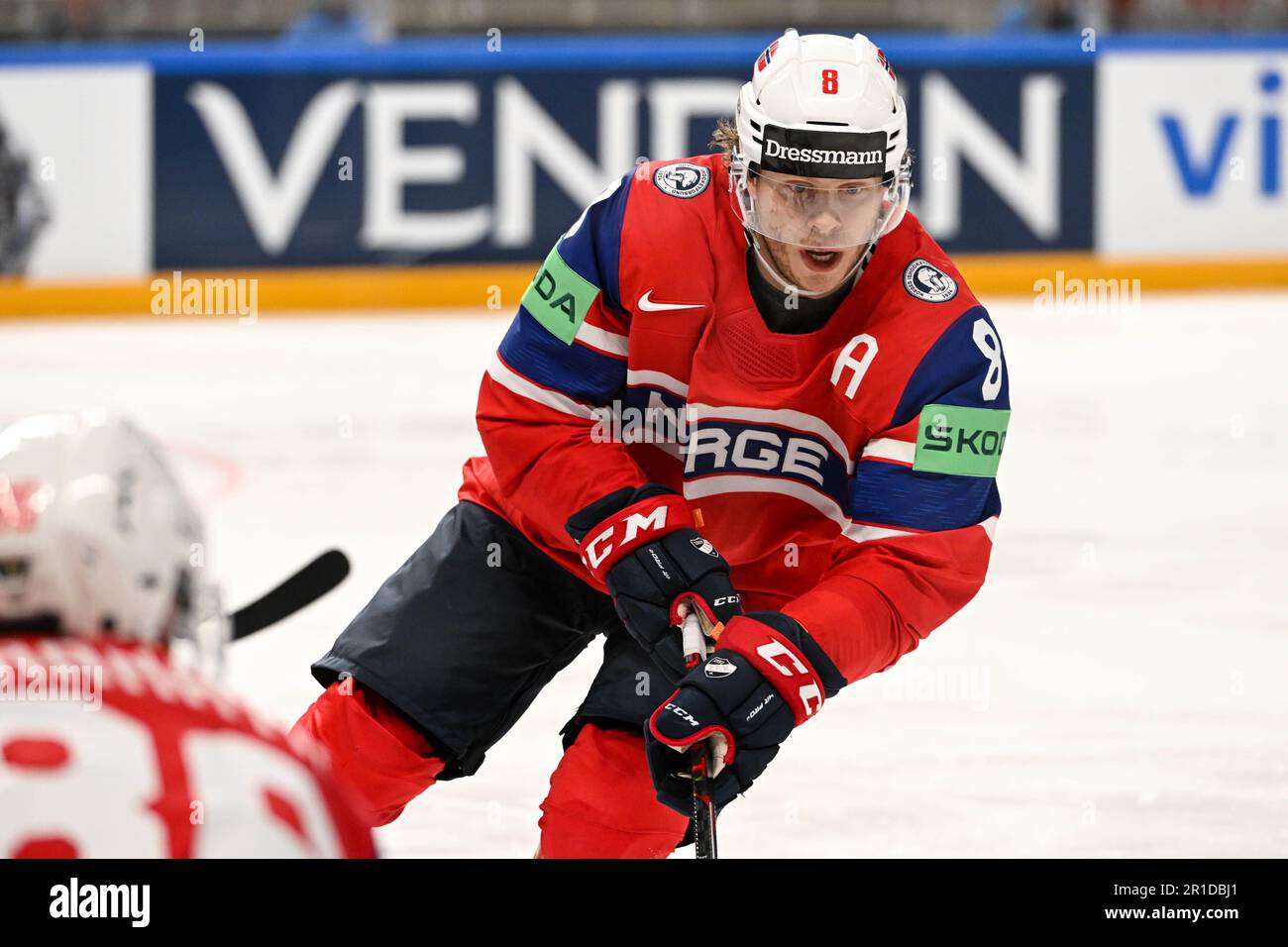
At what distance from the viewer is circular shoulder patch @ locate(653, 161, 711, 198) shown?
3.21m

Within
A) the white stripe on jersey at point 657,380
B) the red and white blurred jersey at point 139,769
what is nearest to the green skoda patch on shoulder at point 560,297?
the white stripe on jersey at point 657,380

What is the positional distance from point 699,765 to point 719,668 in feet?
0.48

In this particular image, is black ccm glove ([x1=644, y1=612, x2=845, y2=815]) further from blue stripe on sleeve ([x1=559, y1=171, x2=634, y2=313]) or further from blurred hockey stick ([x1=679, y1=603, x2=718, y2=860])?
blue stripe on sleeve ([x1=559, y1=171, x2=634, y2=313])

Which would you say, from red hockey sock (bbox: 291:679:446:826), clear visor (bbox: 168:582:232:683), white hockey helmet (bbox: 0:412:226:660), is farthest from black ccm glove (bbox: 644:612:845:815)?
white hockey helmet (bbox: 0:412:226:660)

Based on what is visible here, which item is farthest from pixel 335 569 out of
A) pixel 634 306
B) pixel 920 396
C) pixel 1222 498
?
pixel 1222 498

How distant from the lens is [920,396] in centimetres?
297

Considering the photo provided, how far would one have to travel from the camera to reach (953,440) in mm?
2943

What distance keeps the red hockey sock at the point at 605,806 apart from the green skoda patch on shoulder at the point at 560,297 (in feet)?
2.13

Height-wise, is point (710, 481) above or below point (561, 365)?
below

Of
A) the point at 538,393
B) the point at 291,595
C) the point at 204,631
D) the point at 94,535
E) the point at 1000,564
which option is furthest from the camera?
the point at 1000,564

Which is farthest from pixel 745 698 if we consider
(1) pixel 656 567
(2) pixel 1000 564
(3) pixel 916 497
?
(2) pixel 1000 564

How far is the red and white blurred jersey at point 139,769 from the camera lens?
1559 mm

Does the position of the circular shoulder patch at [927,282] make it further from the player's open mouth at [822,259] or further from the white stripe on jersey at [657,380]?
the white stripe on jersey at [657,380]

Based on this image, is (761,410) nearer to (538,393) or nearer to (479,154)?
(538,393)
